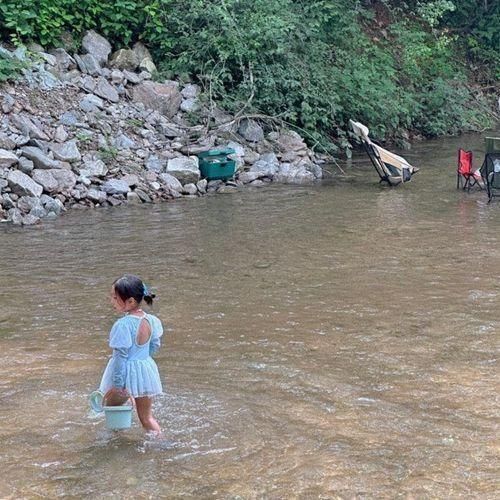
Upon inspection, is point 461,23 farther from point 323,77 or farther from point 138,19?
point 138,19

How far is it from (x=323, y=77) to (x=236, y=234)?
874 cm

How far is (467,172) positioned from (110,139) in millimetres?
6259

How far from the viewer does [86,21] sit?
56.7 ft

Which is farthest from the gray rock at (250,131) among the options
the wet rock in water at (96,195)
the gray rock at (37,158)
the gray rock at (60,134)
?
the gray rock at (37,158)

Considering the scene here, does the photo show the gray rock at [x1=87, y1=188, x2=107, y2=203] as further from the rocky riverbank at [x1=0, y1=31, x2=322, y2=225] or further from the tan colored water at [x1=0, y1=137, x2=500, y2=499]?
the tan colored water at [x1=0, y1=137, x2=500, y2=499]

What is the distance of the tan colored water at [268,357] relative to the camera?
466cm

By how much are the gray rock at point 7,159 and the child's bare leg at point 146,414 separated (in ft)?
28.6

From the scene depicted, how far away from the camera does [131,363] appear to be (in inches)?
197

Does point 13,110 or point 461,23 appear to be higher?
point 461,23

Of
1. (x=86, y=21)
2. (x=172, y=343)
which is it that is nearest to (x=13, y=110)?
(x=86, y=21)

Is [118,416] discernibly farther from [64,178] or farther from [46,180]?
[64,178]

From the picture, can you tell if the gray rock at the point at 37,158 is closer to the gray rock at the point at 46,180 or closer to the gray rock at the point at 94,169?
the gray rock at the point at 46,180

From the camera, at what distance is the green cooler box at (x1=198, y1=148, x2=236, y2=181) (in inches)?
592

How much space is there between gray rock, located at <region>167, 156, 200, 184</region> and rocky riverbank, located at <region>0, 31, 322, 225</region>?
0.02 m
